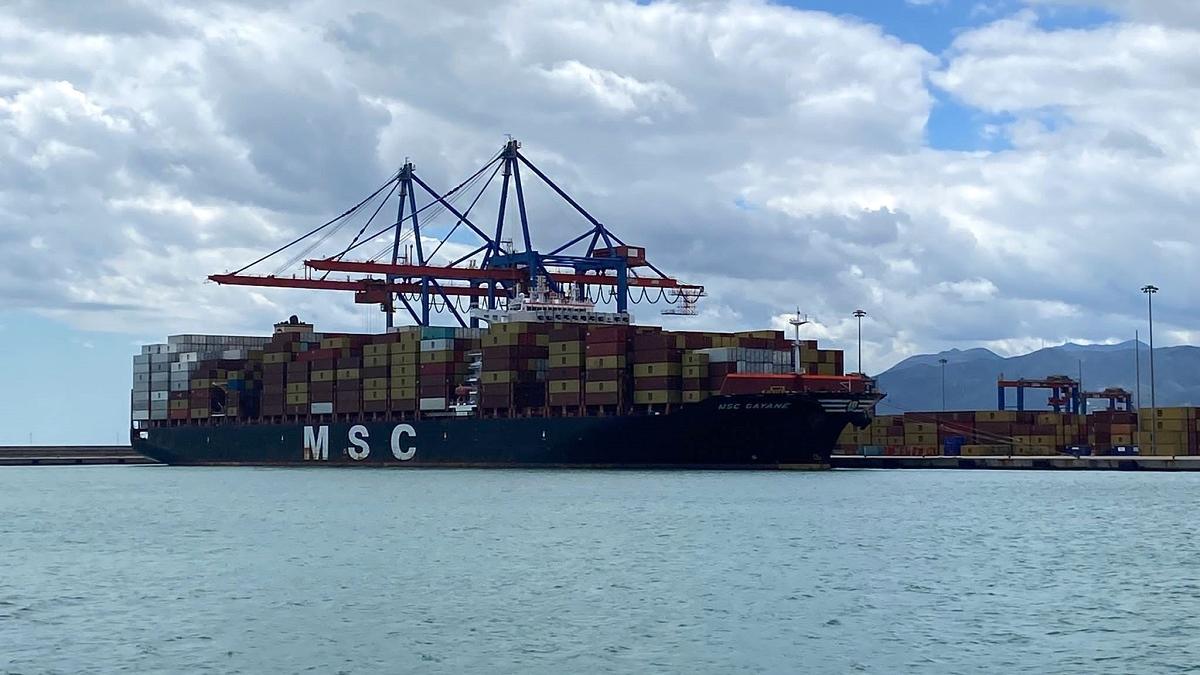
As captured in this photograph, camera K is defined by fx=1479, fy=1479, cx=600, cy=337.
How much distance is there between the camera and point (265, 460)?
11206 cm

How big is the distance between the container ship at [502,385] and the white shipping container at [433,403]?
9cm

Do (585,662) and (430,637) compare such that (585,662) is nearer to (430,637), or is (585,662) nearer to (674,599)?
(430,637)

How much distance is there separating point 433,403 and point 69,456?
79.3m

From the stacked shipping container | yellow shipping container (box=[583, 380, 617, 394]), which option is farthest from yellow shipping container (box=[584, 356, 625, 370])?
yellow shipping container (box=[583, 380, 617, 394])

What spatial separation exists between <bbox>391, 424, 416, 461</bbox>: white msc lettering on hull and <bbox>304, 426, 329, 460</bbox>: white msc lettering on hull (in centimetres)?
771

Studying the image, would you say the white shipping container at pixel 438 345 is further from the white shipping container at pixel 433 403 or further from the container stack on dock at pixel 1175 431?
the container stack on dock at pixel 1175 431

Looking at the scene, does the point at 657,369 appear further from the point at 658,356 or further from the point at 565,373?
the point at 565,373

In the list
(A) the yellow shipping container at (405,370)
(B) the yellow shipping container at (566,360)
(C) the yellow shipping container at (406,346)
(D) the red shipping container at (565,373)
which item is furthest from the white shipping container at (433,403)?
(B) the yellow shipping container at (566,360)

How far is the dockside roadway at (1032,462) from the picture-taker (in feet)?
296

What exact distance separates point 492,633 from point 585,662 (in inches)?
132

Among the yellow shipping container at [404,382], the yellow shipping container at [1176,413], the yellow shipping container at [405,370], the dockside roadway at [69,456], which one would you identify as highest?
the yellow shipping container at [405,370]

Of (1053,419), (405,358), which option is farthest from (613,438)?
(1053,419)

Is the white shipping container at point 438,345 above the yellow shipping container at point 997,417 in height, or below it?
above

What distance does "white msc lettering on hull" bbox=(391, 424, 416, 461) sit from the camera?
98188mm
